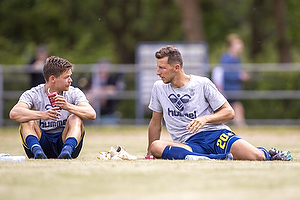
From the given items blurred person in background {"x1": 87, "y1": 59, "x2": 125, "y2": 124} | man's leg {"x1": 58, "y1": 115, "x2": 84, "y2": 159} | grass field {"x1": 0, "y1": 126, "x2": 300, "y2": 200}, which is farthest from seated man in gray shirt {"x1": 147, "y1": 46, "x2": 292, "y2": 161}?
blurred person in background {"x1": 87, "y1": 59, "x2": 125, "y2": 124}

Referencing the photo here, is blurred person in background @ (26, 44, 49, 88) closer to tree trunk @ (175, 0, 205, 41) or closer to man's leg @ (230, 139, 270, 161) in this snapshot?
tree trunk @ (175, 0, 205, 41)

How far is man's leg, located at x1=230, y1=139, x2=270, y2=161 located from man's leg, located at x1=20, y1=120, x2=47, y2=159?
2.30m

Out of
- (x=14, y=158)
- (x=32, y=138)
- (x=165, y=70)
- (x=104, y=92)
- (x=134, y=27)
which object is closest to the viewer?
(x=14, y=158)

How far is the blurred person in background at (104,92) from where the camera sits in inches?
726

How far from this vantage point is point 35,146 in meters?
7.82

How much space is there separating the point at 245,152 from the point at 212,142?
483 millimetres

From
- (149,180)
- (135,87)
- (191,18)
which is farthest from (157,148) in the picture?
(191,18)

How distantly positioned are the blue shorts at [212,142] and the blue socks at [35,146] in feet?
5.96

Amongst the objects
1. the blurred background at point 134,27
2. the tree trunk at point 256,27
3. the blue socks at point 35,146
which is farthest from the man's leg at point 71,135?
the tree trunk at point 256,27

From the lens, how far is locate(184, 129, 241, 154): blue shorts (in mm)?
7961

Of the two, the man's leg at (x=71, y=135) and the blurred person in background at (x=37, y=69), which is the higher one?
the blurred person in background at (x=37, y=69)

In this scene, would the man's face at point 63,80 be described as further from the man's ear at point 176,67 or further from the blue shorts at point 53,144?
the man's ear at point 176,67

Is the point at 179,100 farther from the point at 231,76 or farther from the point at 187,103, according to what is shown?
the point at 231,76

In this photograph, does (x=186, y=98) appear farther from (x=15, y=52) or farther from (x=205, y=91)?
(x=15, y=52)
